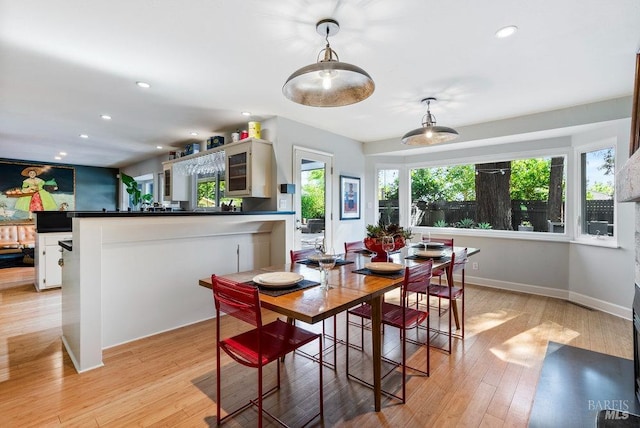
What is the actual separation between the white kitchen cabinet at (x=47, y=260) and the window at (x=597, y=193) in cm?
693

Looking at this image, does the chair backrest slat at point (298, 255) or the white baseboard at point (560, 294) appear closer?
the chair backrest slat at point (298, 255)

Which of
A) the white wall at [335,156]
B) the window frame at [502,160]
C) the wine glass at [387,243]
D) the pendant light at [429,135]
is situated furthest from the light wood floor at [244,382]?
the white wall at [335,156]

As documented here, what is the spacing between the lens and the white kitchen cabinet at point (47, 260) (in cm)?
441

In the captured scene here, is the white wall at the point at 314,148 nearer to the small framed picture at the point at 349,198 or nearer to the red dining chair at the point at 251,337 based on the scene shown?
the small framed picture at the point at 349,198

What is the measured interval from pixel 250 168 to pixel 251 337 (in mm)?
2398

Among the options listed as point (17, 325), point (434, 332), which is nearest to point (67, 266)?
point (17, 325)

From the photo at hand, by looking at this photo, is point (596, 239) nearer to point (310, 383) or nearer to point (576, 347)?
point (576, 347)

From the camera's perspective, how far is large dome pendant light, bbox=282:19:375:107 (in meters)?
1.63

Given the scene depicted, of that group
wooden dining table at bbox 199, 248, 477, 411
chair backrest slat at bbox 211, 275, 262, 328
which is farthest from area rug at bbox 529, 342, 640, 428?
chair backrest slat at bbox 211, 275, 262, 328

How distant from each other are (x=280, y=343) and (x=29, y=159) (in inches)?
344

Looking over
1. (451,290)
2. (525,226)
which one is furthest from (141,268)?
(525,226)

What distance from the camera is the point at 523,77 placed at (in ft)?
8.98

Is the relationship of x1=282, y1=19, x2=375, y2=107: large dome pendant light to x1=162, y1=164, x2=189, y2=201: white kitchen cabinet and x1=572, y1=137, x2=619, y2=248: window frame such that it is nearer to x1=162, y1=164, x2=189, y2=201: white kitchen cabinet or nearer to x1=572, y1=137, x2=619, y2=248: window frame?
x1=572, y1=137, x2=619, y2=248: window frame

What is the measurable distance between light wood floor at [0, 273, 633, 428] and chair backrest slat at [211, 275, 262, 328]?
0.69 m
